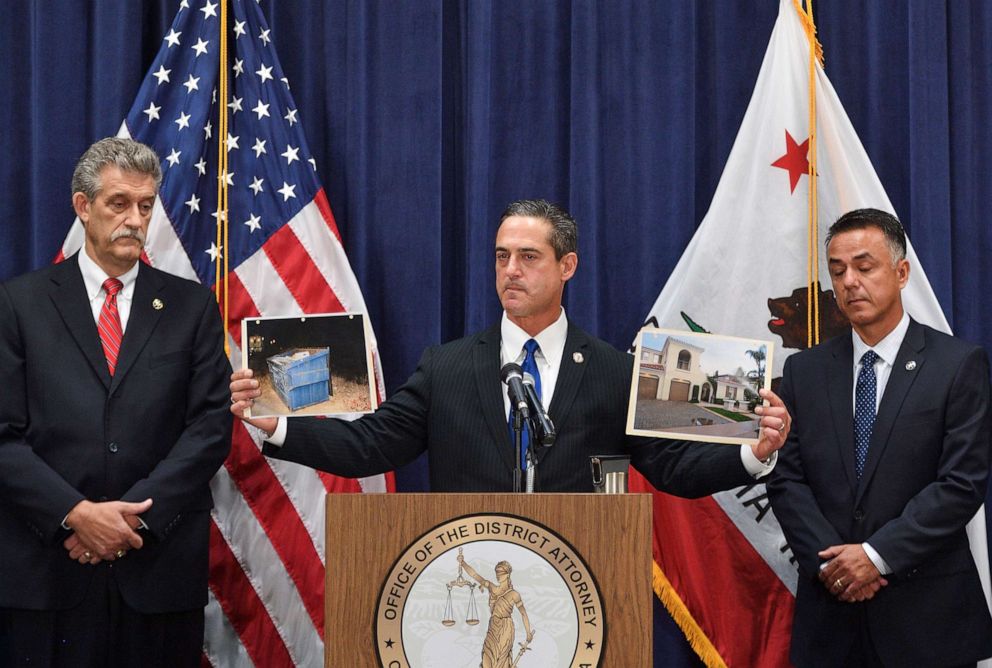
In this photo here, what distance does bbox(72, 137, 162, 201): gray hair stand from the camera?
341cm

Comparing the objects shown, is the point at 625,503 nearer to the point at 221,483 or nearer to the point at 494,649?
the point at 494,649

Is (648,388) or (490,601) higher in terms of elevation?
(648,388)

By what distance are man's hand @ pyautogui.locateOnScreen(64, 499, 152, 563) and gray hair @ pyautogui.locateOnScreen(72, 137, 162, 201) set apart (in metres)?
0.96

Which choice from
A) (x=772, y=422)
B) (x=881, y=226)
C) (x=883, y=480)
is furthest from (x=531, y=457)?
(x=881, y=226)

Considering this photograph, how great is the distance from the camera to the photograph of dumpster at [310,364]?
2.98 meters

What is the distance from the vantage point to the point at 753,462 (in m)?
2.97

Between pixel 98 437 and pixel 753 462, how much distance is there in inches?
72.6

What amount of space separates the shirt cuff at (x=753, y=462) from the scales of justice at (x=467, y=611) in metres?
1.02

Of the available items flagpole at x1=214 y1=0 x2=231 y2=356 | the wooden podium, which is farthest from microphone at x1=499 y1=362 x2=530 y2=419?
flagpole at x1=214 y1=0 x2=231 y2=356

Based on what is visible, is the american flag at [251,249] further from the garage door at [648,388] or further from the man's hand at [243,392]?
the garage door at [648,388]

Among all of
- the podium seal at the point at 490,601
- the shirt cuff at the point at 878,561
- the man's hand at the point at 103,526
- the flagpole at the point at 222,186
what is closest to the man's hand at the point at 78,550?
the man's hand at the point at 103,526

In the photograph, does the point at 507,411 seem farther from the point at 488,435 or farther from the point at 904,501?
the point at 904,501

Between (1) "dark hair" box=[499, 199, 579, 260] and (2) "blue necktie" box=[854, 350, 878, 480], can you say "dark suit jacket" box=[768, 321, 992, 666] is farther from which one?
(1) "dark hair" box=[499, 199, 579, 260]

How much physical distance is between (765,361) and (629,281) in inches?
54.3
